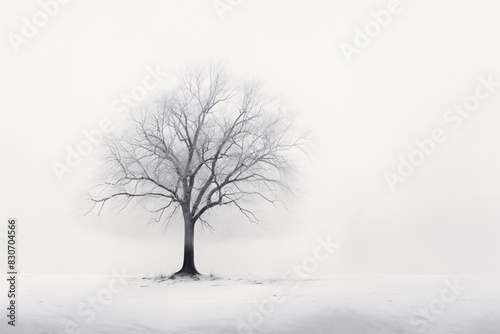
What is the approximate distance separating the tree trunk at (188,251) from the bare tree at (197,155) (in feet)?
0.97

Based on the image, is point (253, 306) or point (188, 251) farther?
point (188, 251)

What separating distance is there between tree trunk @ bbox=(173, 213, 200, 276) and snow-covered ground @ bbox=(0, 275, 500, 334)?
0.51m

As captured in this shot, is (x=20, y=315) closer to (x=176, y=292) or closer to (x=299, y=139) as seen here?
(x=176, y=292)

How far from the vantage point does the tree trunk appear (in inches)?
653

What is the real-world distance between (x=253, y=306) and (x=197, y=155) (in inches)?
169

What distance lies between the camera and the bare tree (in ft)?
55.9

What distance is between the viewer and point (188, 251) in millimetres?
16734

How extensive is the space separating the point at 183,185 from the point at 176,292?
2.81 metres

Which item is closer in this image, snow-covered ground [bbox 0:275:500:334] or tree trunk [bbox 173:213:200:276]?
snow-covered ground [bbox 0:275:500:334]

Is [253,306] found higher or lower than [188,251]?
lower

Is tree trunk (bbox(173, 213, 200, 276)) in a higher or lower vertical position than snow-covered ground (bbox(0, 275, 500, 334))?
higher

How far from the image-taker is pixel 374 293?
51.0 ft

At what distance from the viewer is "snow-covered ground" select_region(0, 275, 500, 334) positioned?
13.9 meters

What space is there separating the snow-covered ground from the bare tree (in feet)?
6.88
